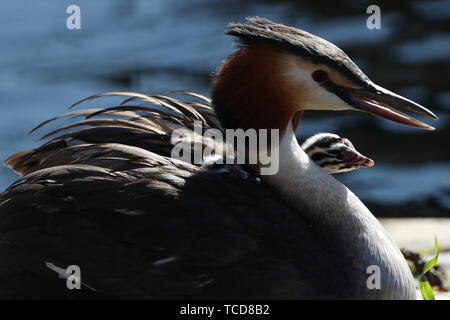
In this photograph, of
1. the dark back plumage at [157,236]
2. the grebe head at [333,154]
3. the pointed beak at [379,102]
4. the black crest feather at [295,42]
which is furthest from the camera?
the grebe head at [333,154]

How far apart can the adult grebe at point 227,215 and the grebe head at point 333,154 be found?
674 mm

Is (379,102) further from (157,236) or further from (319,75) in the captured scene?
(157,236)

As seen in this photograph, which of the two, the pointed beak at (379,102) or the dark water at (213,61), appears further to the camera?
the dark water at (213,61)

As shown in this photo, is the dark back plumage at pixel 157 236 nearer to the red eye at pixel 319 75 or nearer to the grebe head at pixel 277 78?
the grebe head at pixel 277 78

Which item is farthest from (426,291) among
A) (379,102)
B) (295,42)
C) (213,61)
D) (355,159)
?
(213,61)

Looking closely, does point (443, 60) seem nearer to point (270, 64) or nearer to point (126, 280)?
point (270, 64)

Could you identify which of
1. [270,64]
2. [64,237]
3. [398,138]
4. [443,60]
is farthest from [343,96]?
[443,60]

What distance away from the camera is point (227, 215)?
14.2ft

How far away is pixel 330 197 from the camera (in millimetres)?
4660

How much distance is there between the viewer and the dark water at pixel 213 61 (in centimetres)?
906

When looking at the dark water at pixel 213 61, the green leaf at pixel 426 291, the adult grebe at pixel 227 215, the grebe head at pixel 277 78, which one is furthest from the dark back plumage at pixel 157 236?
the dark water at pixel 213 61
